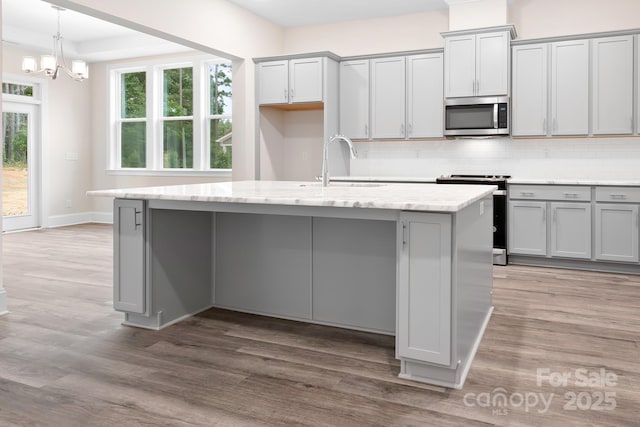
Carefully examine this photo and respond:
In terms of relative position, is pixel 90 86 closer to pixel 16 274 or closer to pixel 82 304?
pixel 16 274

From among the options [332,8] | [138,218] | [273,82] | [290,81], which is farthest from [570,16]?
[138,218]

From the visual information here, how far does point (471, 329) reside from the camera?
107 inches

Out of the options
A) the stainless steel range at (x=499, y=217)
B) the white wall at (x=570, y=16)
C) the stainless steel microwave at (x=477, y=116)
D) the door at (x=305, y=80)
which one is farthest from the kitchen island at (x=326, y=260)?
the white wall at (x=570, y=16)

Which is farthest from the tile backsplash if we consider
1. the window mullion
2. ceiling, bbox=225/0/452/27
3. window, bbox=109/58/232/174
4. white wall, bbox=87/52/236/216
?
white wall, bbox=87/52/236/216

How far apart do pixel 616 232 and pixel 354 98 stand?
10.2 ft

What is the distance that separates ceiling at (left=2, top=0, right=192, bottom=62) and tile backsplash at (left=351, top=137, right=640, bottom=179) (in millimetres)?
3498

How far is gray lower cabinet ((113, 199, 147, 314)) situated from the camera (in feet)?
10.0

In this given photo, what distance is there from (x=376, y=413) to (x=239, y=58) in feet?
16.3

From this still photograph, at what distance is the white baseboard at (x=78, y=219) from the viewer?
8.23 metres

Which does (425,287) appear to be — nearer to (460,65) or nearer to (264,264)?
(264,264)

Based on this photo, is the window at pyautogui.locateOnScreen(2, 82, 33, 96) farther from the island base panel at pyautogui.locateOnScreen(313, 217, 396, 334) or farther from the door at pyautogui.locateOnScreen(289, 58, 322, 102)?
the island base panel at pyautogui.locateOnScreen(313, 217, 396, 334)

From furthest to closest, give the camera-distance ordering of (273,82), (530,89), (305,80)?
(273,82), (305,80), (530,89)

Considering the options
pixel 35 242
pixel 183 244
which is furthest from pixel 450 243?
pixel 35 242

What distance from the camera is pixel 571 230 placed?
498 centimetres
